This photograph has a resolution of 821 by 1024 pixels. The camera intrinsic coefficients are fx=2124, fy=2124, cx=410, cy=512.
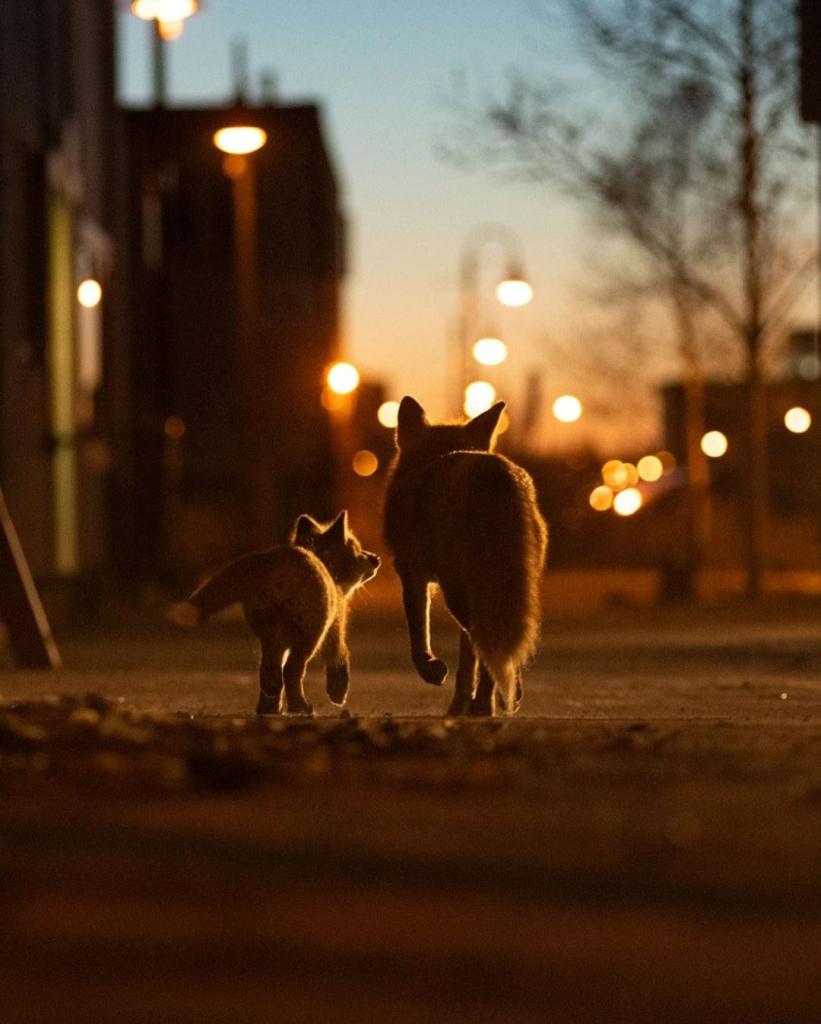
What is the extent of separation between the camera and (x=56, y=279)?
88.4ft

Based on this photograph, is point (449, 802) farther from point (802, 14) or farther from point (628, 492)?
point (628, 492)

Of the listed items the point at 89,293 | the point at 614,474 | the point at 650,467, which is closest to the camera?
the point at 89,293

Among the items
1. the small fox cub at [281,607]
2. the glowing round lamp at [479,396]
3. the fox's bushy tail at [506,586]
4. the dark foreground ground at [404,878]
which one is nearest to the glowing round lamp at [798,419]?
the glowing round lamp at [479,396]

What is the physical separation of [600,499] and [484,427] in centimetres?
4967

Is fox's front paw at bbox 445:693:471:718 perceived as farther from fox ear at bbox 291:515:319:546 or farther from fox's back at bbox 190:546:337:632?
fox ear at bbox 291:515:319:546

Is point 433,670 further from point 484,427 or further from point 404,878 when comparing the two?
point 404,878

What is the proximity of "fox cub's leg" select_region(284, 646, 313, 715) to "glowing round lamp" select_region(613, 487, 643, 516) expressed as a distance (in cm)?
4811

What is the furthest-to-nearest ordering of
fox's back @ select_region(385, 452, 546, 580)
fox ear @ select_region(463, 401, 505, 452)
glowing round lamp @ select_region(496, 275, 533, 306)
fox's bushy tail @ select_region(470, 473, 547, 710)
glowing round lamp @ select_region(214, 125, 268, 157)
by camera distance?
glowing round lamp @ select_region(496, 275, 533, 306), glowing round lamp @ select_region(214, 125, 268, 157), fox ear @ select_region(463, 401, 505, 452), fox's back @ select_region(385, 452, 546, 580), fox's bushy tail @ select_region(470, 473, 547, 710)

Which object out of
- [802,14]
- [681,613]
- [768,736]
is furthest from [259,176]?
[768,736]

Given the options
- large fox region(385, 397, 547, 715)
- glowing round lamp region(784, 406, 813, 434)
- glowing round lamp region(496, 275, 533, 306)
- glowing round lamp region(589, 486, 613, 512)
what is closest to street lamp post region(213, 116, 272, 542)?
glowing round lamp region(496, 275, 533, 306)

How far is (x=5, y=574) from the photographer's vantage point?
48.2ft

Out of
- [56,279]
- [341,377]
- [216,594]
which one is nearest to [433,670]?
[216,594]

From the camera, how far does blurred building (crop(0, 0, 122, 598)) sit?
24578mm

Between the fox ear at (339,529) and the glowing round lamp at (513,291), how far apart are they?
92.0 ft
